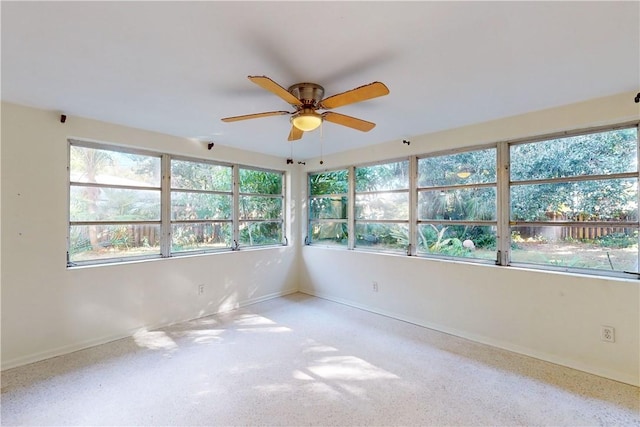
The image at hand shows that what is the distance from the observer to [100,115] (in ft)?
9.34

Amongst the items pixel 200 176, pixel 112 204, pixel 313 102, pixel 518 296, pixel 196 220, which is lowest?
pixel 518 296

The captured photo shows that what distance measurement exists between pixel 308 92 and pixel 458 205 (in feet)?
7.40

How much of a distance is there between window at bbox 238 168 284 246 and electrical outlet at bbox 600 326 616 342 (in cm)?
397

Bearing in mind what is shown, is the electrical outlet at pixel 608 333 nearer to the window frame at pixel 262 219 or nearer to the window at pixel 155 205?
the window frame at pixel 262 219

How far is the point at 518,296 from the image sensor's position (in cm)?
284

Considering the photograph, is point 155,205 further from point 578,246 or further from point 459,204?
point 578,246

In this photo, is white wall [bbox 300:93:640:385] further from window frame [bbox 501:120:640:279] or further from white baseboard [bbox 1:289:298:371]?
white baseboard [bbox 1:289:298:371]

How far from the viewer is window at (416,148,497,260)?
317cm

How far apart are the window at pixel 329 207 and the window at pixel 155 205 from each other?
812 mm

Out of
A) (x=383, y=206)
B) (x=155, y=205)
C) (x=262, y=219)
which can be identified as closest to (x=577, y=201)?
(x=383, y=206)

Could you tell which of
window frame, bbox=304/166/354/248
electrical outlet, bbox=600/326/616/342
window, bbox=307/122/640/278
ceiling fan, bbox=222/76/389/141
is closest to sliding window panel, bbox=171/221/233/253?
window frame, bbox=304/166/354/248

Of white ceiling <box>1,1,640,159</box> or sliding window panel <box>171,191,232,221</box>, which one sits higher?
white ceiling <box>1,1,640,159</box>

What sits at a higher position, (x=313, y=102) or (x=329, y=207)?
(x=313, y=102)

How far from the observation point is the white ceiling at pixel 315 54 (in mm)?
1413
